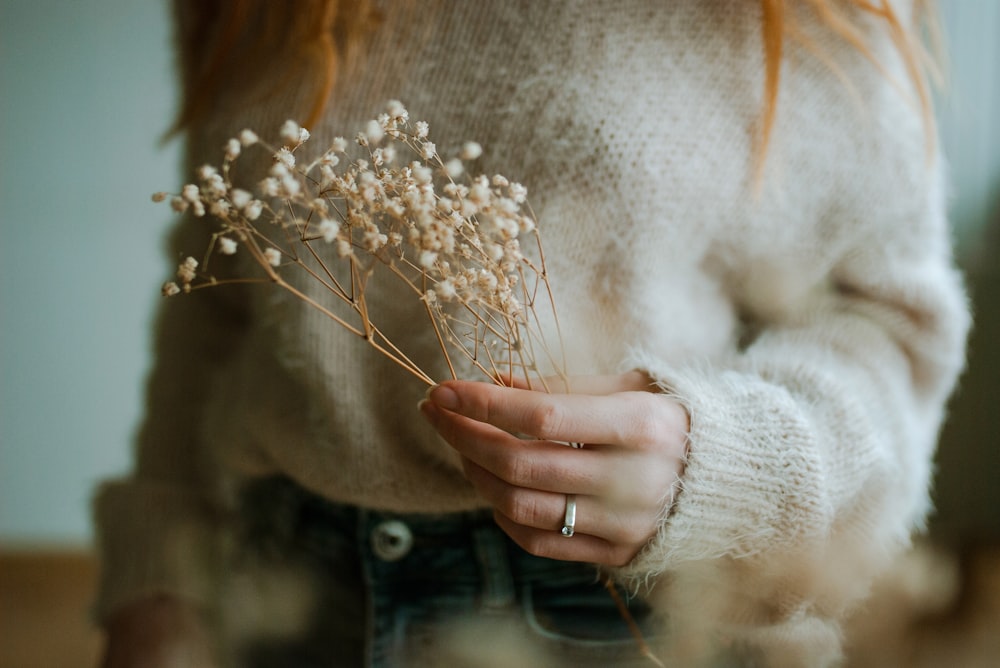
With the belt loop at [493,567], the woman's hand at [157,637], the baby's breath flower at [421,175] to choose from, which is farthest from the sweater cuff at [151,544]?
the baby's breath flower at [421,175]

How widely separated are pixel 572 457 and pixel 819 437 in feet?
0.62

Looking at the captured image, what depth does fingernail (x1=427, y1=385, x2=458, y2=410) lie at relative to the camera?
34cm

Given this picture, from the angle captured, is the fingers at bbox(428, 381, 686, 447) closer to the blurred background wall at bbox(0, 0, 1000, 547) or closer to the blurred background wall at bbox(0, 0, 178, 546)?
the blurred background wall at bbox(0, 0, 1000, 547)

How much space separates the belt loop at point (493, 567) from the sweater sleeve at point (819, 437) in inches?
5.5

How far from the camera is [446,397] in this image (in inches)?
13.4

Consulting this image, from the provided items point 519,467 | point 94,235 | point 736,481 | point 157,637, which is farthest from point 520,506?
point 94,235

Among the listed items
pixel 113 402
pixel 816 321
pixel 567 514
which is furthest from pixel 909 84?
pixel 113 402

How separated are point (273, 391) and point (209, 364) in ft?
0.59

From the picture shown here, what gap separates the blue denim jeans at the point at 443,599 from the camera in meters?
0.51

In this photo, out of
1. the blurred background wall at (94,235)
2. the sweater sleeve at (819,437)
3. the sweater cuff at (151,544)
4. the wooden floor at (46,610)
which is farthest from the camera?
the wooden floor at (46,610)

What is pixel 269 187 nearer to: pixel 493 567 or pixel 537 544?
pixel 537 544

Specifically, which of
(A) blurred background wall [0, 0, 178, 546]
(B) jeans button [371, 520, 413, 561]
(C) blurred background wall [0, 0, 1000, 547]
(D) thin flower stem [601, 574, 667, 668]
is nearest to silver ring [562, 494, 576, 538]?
(D) thin flower stem [601, 574, 667, 668]

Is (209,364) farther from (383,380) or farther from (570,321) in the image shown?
Result: (570,321)

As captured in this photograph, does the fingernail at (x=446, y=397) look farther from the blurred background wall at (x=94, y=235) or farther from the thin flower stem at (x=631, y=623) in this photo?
the blurred background wall at (x=94, y=235)
